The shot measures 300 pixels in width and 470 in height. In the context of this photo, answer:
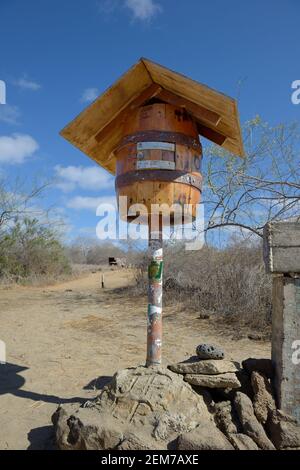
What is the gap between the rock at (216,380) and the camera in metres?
2.94

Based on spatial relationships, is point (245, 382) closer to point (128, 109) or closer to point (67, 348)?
point (128, 109)

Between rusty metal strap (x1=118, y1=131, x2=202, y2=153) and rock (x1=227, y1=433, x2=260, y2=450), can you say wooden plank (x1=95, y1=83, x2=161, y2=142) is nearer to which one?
rusty metal strap (x1=118, y1=131, x2=202, y2=153)

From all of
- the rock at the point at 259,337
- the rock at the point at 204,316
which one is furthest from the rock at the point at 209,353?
the rock at the point at 204,316

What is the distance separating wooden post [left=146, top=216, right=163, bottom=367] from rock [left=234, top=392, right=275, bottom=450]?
2.35 ft

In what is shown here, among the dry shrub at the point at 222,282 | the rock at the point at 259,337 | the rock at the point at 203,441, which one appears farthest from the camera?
the dry shrub at the point at 222,282

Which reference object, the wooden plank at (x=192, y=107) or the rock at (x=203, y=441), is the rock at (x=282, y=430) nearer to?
the rock at (x=203, y=441)

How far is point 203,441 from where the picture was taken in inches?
91.2

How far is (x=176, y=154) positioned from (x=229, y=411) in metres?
2.08

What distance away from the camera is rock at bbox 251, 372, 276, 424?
278 cm

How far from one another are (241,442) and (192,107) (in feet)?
8.34

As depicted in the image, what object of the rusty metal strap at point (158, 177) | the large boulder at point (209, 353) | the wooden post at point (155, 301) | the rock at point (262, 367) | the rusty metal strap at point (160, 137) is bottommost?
the rock at point (262, 367)

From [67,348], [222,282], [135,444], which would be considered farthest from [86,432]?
[222,282]

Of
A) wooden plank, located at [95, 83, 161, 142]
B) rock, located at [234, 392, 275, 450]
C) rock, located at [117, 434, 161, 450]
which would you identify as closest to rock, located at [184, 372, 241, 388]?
rock, located at [234, 392, 275, 450]
